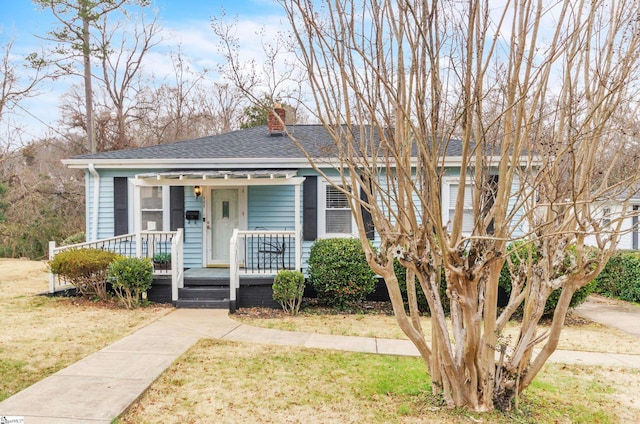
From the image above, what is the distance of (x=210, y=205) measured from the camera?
10211 mm

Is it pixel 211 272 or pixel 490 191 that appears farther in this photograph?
pixel 211 272

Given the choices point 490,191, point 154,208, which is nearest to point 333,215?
point 154,208

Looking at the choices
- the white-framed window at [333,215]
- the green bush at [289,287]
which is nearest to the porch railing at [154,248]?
the green bush at [289,287]

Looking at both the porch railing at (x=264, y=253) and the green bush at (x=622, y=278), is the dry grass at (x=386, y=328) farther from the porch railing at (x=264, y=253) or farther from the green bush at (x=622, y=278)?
the green bush at (x=622, y=278)

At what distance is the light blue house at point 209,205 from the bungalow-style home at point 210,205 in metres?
0.02

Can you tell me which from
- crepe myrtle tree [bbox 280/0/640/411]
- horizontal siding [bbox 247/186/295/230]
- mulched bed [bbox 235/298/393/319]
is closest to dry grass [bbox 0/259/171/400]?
mulched bed [bbox 235/298/393/319]

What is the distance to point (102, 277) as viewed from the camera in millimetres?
8648

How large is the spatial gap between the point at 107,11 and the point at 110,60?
2.51m

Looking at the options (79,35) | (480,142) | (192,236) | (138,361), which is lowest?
(138,361)

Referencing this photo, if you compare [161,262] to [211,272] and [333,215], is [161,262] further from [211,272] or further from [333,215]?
[333,215]

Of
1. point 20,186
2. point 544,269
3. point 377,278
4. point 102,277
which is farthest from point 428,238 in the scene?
point 20,186

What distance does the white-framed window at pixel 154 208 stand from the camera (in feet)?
33.1

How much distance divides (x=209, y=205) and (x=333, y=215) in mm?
2774

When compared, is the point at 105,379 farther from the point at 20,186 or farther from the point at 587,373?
the point at 20,186
